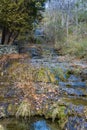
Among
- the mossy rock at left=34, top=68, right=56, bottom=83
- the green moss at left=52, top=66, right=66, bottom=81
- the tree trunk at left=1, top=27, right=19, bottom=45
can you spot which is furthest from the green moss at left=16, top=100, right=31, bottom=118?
the tree trunk at left=1, top=27, right=19, bottom=45

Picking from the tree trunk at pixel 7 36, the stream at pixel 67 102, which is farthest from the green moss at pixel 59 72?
the tree trunk at pixel 7 36

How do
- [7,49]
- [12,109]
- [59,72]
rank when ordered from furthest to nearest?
[7,49], [59,72], [12,109]

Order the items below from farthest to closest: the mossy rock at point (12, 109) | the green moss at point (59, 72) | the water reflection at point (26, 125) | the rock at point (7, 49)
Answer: the rock at point (7, 49) < the green moss at point (59, 72) < the mossy rock at point (12, 109) < the water reflection at point (26, 125)

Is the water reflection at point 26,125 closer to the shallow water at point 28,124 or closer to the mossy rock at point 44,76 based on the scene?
the shallow water at point 28,124

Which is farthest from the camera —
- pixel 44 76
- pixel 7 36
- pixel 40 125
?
pixel 7 36

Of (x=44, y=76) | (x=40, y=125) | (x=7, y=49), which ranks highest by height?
(x=7, y=49)

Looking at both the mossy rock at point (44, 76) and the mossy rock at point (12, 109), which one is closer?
the mossy rock at point (12, 109)

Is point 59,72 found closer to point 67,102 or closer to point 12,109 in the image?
point 67,102

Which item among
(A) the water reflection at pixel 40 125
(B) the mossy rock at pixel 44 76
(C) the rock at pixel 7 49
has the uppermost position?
(C) the rock at pixel 7 49

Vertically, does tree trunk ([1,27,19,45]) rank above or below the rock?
above

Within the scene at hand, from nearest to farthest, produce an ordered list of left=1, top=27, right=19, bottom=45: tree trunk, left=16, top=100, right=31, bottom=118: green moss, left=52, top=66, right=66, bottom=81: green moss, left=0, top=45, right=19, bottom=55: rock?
left=16, top=100, right=31, bottom=118: green moss < left=52, top=66, right=66, bottom=81: green moss < left=0, top=45, right=19, bottom=55: rock < left=1, top=27, right=19, bottom=45: tree trunk

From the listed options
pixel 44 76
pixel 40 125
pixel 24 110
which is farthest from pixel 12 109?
pixel 44 76

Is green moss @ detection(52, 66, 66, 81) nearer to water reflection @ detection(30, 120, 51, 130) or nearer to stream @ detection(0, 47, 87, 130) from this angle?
stream @ detection(0, 47, 87, 130)

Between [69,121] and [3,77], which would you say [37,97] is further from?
[3,77]
